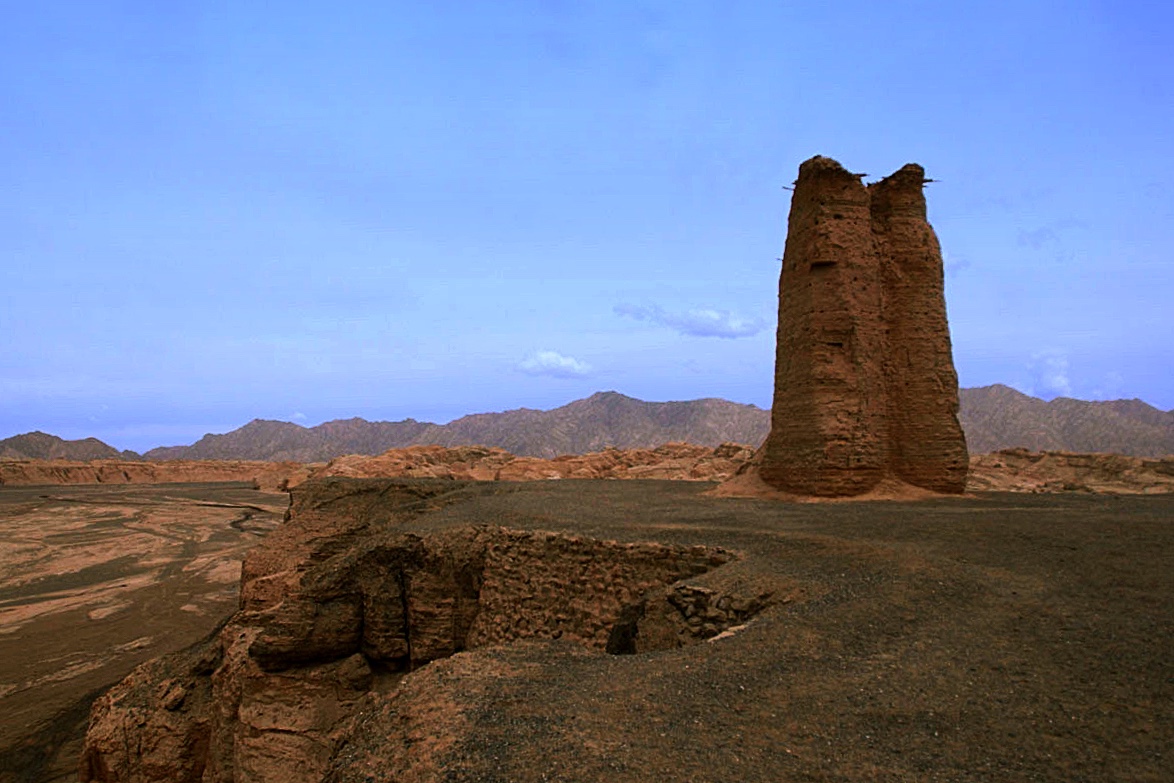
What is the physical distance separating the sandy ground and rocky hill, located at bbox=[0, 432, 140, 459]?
63.1 metres

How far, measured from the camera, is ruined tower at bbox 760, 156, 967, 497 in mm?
11750

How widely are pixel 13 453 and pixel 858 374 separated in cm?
10603

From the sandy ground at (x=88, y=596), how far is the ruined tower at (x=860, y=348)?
41.5ft

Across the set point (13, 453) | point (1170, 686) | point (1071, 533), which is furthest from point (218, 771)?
point (13, 453)

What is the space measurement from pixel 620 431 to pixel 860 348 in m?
77.3

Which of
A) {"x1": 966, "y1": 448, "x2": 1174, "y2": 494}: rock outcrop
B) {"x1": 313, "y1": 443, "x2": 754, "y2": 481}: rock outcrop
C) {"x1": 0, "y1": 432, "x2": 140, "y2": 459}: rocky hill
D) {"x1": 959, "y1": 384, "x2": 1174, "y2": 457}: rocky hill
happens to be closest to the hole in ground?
{"x1": 313, "y1": 443, "x2": 754, "y2": 481}: rock outcrop

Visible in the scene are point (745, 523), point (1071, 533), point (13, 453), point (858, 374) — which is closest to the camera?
point (1071, 533)

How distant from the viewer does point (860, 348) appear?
12070 millimetres

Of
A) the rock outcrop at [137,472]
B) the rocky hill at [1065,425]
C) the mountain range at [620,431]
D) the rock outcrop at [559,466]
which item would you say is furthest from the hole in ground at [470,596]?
the rocky hill at [1065,425]

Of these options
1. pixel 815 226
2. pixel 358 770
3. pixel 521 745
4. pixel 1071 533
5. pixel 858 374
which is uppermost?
pixel 815 226

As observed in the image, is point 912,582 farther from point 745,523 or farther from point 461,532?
point 461,532

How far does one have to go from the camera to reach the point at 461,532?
32.9 feet

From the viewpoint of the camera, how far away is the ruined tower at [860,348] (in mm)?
11750

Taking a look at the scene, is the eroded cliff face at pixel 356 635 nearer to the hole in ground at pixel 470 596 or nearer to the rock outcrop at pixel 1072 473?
the hole in ground at pixel 470 596
